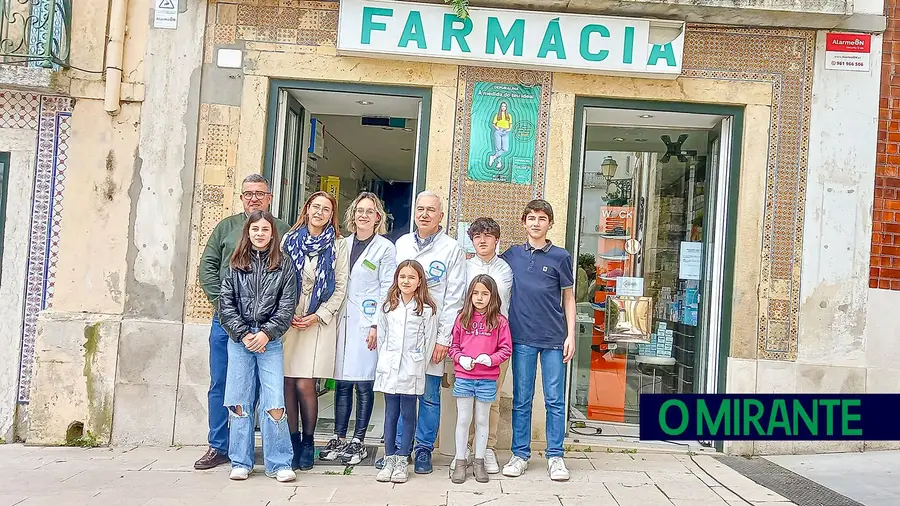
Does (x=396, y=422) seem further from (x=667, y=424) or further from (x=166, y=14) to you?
(x=166, y=14)

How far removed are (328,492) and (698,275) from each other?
397 cm

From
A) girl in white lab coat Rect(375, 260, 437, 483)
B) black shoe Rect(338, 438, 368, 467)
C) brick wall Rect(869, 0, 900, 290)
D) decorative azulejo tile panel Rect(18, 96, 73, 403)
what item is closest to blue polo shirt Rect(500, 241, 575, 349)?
girl in white lab coat Rect(375, 260, 437, 483)

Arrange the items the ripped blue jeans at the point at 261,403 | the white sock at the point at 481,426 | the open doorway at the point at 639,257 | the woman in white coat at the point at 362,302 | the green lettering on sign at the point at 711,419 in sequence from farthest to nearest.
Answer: the open doorway at the point at 639,257 < the woman in white coat at the point at 362,302 < the white sock at the point at 481,426 < the ripped blue jeans at the point at 261,403 < the green lettering on sign at the point at 711,419

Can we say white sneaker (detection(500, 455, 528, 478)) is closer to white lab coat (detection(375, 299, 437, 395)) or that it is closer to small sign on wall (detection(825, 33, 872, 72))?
white lab coat (detection(375, 299, 437, 395))

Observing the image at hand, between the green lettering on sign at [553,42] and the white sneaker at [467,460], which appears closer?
the white sneaker at [467,460]

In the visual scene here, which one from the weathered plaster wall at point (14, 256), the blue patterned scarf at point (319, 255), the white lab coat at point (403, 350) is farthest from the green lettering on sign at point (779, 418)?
the weathered plaster wall at point (14, 256)

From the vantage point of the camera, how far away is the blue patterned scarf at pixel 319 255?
5070 mm

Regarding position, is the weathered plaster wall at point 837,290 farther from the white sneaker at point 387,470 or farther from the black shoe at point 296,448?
the black shoe at point 296,448

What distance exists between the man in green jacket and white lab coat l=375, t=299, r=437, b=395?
113cm

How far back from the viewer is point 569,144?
6.25 m

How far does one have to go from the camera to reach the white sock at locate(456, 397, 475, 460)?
508 centimetres

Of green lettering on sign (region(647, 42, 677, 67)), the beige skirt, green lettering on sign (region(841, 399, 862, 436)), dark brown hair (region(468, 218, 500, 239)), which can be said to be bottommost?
green lettering on sign (region(841, 399, 862, 436))

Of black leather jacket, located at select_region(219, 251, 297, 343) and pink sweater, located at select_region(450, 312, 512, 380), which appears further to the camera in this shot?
pink sweater, located at select_region(450, 312, 512, 380)

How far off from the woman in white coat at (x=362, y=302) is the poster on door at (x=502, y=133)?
1265 mm
